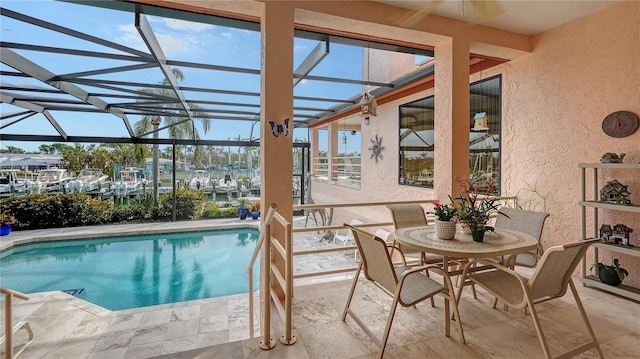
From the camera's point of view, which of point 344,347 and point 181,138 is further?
point 181,138

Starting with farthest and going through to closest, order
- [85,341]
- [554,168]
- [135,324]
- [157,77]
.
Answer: [157,77]
[554,168]
[135,324]
[85,341]

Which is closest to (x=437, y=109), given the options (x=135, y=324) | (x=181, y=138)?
(x=135, y=324)

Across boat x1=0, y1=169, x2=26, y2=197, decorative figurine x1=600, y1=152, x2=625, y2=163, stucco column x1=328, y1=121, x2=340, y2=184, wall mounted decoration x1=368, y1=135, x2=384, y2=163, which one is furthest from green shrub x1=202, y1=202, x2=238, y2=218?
decorative figurine x1=600, y1=152, x2=625, y2=163

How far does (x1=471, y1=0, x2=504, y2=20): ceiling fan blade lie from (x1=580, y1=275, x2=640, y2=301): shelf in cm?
310

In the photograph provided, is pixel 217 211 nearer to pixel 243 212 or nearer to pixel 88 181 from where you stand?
pixel 243 212

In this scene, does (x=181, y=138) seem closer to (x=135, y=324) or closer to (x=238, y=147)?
(x=238, y=147)

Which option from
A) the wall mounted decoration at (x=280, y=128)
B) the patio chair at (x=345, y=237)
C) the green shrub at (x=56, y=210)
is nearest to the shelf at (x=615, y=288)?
the wall mounted decoration at (x=280, y=128)

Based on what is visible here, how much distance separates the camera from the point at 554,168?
3.66 meters

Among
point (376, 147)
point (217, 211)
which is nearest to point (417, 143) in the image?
point (376, 147)

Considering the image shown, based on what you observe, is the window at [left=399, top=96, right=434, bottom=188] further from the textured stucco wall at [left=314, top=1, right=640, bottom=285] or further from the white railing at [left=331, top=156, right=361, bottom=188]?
the white railing at [left=331, top=156, right=361, bottom=188]

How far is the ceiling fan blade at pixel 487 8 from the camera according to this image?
3056 millimetres

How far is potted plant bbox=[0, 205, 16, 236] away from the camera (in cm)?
754

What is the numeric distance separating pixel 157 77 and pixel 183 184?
4693 mm

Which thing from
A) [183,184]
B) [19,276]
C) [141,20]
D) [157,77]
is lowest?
[19,276]
